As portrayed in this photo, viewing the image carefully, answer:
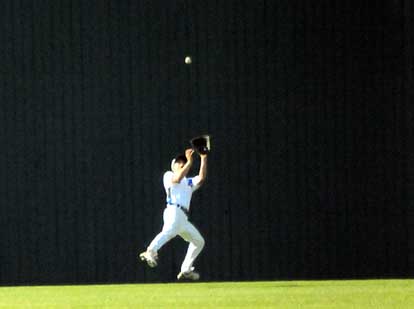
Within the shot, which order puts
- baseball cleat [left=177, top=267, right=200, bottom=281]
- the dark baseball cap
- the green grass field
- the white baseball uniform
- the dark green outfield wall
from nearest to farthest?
the green grass field < the white baseball uniform < baseball cleat [left=177, top=267, right=200, bottom=281] < the dark baseball cap < the dark green outfield wall

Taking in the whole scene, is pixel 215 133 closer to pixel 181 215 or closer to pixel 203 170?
pixel 203 170

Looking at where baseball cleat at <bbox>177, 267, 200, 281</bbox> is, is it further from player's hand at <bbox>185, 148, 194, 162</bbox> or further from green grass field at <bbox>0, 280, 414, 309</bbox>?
player's hand at <bbox>185, 148, 194, 162</bbox>

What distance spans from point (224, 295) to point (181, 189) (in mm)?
2460

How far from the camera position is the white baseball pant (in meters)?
17.9

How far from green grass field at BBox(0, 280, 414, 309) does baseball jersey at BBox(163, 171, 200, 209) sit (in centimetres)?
108

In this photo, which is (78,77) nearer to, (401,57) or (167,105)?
(167,105)

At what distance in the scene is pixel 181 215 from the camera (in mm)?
18062

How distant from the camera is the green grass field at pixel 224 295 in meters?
14.6

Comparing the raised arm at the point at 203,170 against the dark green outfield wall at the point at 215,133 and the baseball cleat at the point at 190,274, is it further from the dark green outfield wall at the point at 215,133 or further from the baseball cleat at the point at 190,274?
the baseball cleat at the point at 190,274

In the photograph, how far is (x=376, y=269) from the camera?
63.1 ft

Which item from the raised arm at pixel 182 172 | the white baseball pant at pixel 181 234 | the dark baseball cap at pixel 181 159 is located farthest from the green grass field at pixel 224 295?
the dark baseball cap at pixel 181 159

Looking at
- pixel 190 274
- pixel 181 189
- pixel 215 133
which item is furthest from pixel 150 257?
pixel 215 133

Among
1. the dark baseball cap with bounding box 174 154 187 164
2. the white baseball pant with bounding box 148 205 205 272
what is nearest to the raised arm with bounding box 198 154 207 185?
the dark baseball cap with bounding box 174 154 187 164

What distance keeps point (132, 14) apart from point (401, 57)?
359 cm
